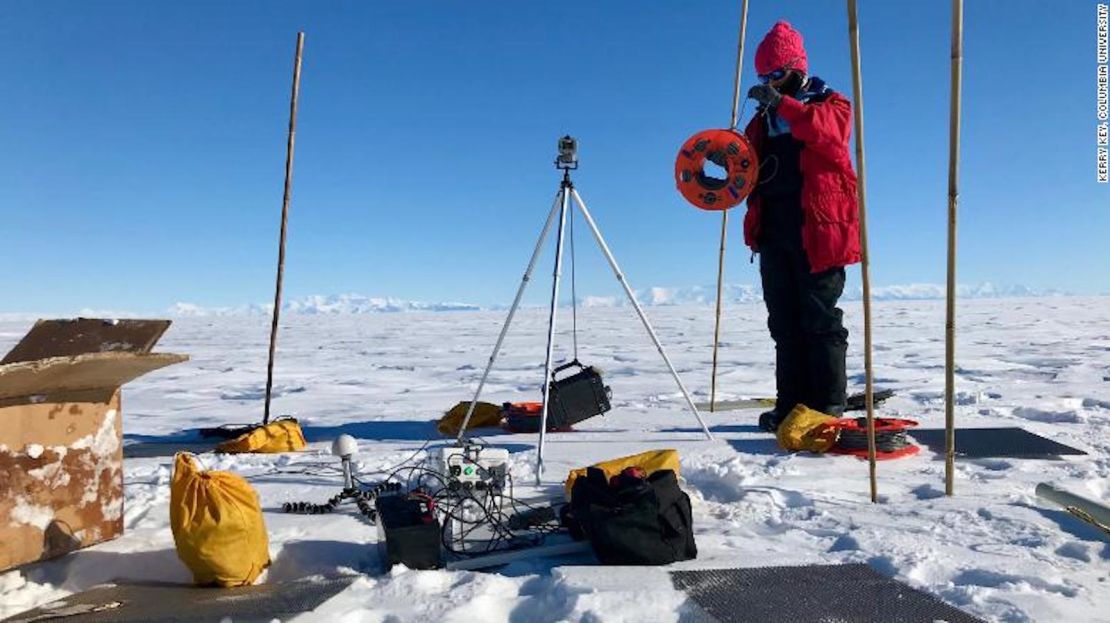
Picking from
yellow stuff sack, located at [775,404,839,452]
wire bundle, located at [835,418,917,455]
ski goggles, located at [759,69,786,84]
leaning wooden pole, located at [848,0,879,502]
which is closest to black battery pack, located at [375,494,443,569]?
leaning wooden pole, located at [848,0,879,502]

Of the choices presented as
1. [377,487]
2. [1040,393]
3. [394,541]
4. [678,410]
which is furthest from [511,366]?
[394,541]

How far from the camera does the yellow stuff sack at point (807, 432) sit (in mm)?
3760

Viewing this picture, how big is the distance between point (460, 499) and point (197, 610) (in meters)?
1.07

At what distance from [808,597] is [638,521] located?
0.51 metres

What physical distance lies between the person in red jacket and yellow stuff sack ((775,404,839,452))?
51cm

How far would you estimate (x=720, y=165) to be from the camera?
4578mm

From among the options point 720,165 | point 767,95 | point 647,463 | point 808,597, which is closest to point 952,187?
point 767,95

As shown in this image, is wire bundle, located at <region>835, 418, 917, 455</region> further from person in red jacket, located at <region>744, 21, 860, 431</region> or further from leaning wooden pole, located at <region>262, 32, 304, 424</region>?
leaning wooden pole, located at <region>262, 32, 304, 424</region>

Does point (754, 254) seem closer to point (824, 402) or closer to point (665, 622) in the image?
point (824, 402)

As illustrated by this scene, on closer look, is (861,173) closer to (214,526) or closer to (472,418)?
(214,526)

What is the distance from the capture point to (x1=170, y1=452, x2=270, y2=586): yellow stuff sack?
2.13m

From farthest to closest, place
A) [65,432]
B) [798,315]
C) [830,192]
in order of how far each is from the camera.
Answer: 1. [798,315]
2. [830,192]
3. [65,432]

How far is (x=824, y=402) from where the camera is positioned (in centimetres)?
438

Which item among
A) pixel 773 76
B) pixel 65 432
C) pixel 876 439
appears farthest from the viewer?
pixel 773 76
